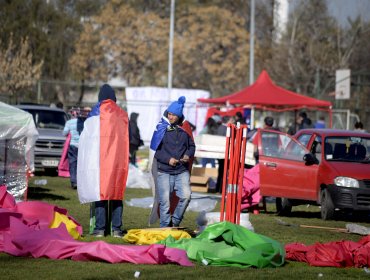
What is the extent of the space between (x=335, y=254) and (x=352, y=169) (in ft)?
24.1

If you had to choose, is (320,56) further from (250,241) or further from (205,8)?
Result: (250,241)

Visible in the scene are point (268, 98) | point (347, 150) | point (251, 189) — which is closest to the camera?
point (347, 150)

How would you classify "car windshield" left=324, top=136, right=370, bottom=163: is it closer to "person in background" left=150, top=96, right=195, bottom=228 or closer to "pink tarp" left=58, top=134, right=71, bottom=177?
"person in background" left=150, top=96, right=195, bottom=228

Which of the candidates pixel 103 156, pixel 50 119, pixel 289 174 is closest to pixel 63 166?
pixel 50 119

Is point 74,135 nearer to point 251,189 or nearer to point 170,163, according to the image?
point 251,189

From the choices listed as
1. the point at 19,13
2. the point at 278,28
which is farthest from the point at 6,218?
the point at 19,13

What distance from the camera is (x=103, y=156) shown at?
13.6 meters

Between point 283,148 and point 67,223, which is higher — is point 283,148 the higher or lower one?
the higher one

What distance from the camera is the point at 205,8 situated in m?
70.6

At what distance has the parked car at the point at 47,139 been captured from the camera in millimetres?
28781

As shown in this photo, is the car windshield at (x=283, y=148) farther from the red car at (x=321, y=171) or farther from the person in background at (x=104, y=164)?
the person in background at (x=104, y=164)

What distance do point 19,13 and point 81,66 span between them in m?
5.39

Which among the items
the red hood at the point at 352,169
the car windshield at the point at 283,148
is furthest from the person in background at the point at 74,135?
the red hood at the point at 352,169

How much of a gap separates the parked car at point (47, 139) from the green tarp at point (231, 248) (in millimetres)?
17132
